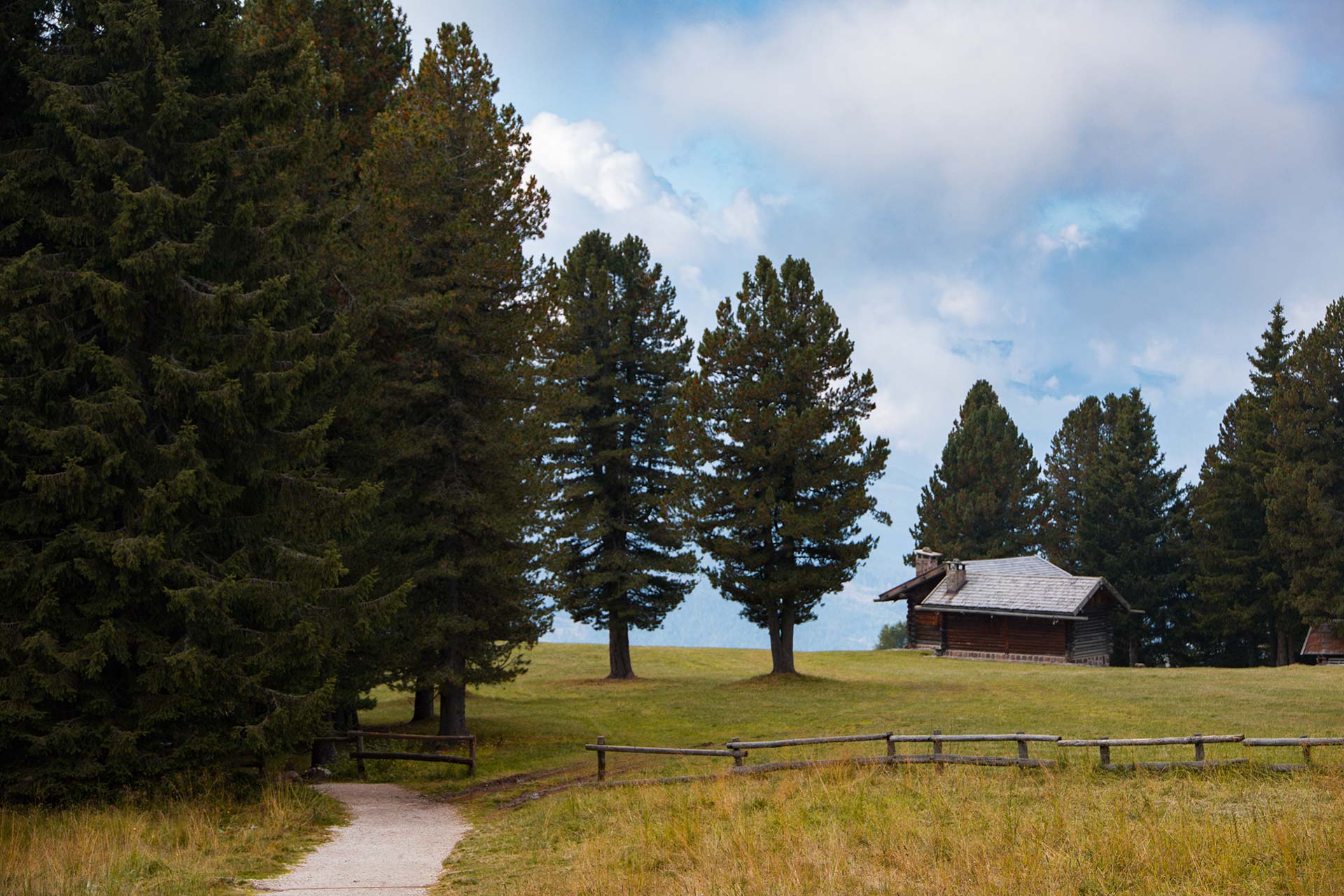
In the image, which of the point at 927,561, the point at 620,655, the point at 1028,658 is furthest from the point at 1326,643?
the point at 620,655

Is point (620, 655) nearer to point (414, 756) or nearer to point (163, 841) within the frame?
point (414, 756)

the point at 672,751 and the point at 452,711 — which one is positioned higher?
the point at 452,711

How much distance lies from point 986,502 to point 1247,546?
55.7 feet

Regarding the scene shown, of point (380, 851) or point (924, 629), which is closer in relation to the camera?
point (380, 851)

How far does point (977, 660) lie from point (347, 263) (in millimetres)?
41639

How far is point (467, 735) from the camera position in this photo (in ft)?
73.0

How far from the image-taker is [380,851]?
47.3 feet

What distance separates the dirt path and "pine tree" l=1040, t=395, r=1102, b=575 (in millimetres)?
61728

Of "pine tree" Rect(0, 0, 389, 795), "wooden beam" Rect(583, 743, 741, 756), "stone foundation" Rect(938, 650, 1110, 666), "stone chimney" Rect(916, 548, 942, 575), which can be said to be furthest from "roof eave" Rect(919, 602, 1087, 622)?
"pine tree" Rect(0, 0, 389, 795)

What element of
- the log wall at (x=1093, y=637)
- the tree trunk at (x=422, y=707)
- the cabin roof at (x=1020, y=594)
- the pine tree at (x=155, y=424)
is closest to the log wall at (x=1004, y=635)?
the log wall at (x=1093, y=637)

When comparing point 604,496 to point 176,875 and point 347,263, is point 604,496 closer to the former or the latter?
point 347,263

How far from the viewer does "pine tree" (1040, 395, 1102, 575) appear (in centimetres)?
7381

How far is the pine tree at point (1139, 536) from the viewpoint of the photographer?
209 ft

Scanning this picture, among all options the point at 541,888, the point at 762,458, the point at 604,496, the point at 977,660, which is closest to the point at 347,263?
the point at 541,888
